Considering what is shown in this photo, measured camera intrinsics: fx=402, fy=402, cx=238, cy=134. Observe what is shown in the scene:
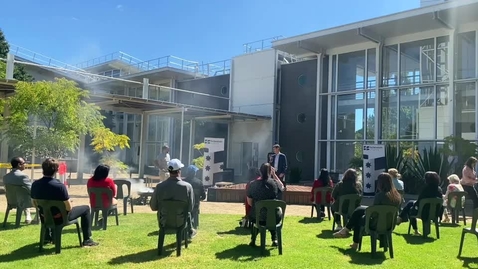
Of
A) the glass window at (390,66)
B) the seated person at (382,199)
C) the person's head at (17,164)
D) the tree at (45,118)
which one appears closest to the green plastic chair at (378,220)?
the seated person at (382,199)

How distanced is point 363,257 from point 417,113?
1090cm

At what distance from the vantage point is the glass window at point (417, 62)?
14.5 m

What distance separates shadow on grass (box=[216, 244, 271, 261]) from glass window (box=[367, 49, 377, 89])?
12009mm

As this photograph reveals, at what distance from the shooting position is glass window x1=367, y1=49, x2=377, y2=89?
52.3ft

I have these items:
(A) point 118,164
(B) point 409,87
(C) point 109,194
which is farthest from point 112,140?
(B) point 409,87

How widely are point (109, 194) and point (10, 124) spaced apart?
5.78 meters

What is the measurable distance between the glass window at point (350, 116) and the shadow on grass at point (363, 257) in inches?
437

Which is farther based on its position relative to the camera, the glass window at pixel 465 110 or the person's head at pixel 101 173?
the glass window at pixel 465 110

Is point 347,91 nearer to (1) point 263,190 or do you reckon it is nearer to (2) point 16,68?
(1) point 263,190

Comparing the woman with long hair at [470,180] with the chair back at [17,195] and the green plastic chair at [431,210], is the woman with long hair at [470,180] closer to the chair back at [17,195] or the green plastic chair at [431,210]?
the green plastic chair at [431,210]

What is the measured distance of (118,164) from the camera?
15344mm

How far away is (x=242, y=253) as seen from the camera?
5.28 metres

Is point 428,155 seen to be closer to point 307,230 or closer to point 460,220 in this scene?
point 460,220

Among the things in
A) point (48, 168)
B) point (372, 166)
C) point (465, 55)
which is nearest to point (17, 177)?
point (48, 168)
